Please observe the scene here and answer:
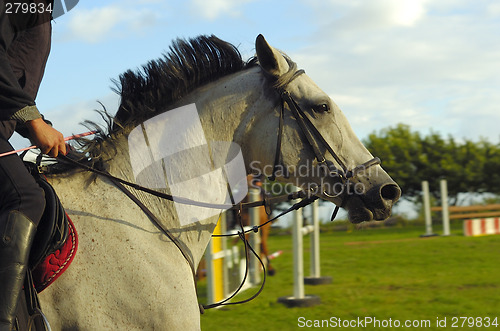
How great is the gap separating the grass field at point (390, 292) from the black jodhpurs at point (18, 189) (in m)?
4.84

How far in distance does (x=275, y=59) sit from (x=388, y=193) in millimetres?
1017

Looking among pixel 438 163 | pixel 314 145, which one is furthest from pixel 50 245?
pixel 438 163

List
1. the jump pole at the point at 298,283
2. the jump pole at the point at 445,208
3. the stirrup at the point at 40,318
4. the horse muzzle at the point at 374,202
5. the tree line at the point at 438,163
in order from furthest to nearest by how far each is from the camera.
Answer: the tree line at the point at 438,163 → the jump pole at the point at 445,208 → the jump pole at the point at 298,283 → the horse muzzle at the point at 374,202 → the stirrup at the point at 40,318

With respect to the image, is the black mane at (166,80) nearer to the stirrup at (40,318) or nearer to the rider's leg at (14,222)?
the rider's leg at (14,222)

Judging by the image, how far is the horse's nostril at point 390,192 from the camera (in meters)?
3.08

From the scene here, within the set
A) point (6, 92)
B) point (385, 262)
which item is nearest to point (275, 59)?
point (6, 92)

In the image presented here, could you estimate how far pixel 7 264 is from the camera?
7.84 ft

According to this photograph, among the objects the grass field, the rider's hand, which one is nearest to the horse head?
the rider's hand

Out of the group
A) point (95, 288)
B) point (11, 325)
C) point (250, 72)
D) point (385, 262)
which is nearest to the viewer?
point (11, 325)

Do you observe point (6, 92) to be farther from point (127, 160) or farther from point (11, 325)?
point (11, 325)

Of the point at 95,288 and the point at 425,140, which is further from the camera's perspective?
the point at 425,140

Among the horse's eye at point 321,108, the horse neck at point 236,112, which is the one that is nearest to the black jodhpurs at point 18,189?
the horse neck at point 236,112

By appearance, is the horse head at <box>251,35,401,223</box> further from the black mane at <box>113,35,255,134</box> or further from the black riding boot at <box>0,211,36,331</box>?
the black riding boot at <box>0,211,36,331</box>

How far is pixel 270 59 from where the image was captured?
311cm
